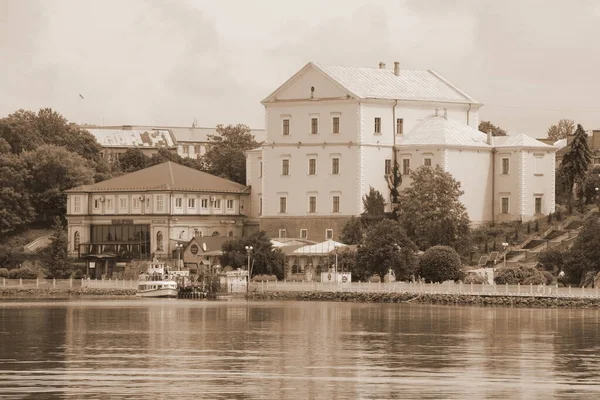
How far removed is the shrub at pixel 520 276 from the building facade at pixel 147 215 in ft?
83.0

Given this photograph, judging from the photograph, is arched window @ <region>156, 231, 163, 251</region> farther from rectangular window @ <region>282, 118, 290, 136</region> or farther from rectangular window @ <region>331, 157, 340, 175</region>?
rectangular window @ <region>331, 157, 340, 175</region>

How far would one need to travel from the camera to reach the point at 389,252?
8988 cm

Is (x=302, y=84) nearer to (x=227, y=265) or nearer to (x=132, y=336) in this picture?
(x=227, y=265)

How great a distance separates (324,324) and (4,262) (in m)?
41.5

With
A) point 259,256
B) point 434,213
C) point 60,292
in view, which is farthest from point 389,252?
point 60,292

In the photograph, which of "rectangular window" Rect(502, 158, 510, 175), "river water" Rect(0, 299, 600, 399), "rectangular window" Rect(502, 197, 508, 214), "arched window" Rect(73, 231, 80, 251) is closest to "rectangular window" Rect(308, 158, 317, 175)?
"rectangular window" Rect(502, 158, 510, 175)

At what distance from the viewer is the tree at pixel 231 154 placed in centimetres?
12056

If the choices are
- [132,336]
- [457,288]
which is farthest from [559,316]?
[132,336]

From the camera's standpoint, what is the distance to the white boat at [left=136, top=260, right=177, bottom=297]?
96.4 m

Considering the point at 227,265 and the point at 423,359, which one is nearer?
the point at 423,359

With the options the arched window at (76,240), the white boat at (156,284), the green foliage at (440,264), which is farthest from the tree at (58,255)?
the green foliage at (440,264)

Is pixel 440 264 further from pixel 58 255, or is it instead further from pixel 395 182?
pixel 58 255

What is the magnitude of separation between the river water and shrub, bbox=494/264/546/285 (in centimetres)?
491

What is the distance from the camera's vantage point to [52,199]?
114812 millimetres
